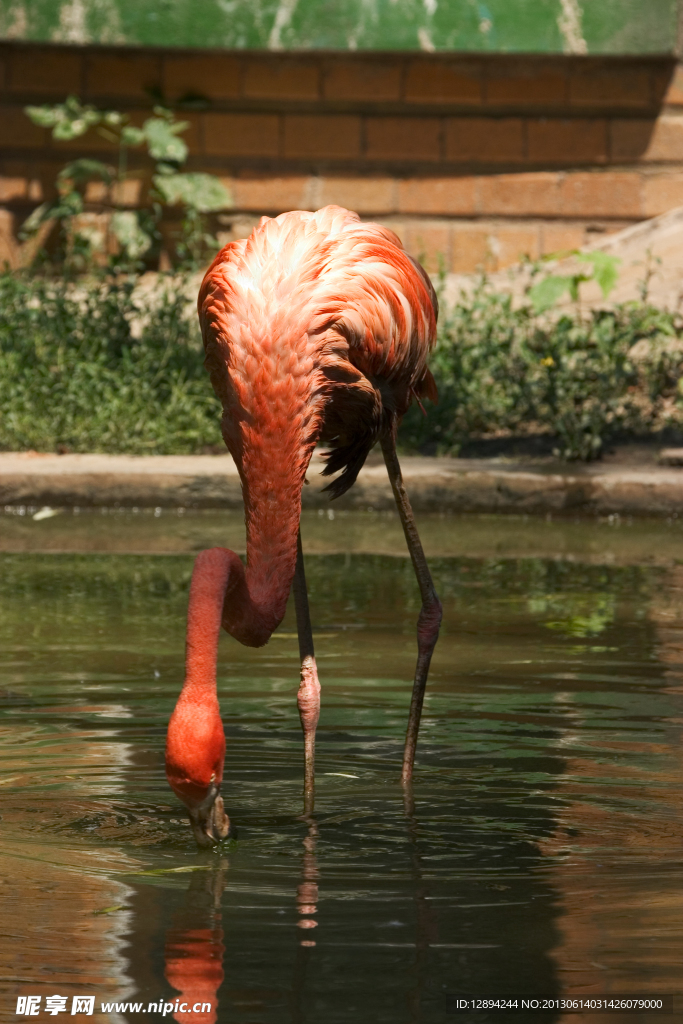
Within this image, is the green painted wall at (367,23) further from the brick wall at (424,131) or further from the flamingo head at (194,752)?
the flamingo head at (194,752)

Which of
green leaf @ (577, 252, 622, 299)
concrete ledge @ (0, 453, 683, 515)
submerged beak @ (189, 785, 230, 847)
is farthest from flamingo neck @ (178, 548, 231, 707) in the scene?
green leaf @ (577, 252, 622, 299)

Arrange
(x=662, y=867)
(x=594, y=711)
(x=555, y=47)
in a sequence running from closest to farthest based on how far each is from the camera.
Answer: (x=662, y=867), (x=594, y=711), (x=555, y=47)

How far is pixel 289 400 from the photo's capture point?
346 cm

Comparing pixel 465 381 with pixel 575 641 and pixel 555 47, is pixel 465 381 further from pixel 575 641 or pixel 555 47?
pixel 575 641

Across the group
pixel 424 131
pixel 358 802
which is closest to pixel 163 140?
pixel 424 131

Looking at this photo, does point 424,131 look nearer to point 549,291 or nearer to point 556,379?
point 549,291

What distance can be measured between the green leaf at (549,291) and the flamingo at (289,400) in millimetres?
4687

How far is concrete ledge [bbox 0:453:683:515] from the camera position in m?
7.81

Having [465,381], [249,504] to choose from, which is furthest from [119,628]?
[465,381]

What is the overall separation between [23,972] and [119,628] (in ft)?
9.84

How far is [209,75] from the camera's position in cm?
1151

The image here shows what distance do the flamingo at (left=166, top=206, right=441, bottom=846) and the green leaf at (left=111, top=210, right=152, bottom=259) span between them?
7515mm

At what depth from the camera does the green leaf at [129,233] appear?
37.9 feet

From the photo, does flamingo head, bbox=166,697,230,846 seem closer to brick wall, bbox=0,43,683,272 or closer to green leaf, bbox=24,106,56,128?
brick wall, bbox=0,43,683,272
